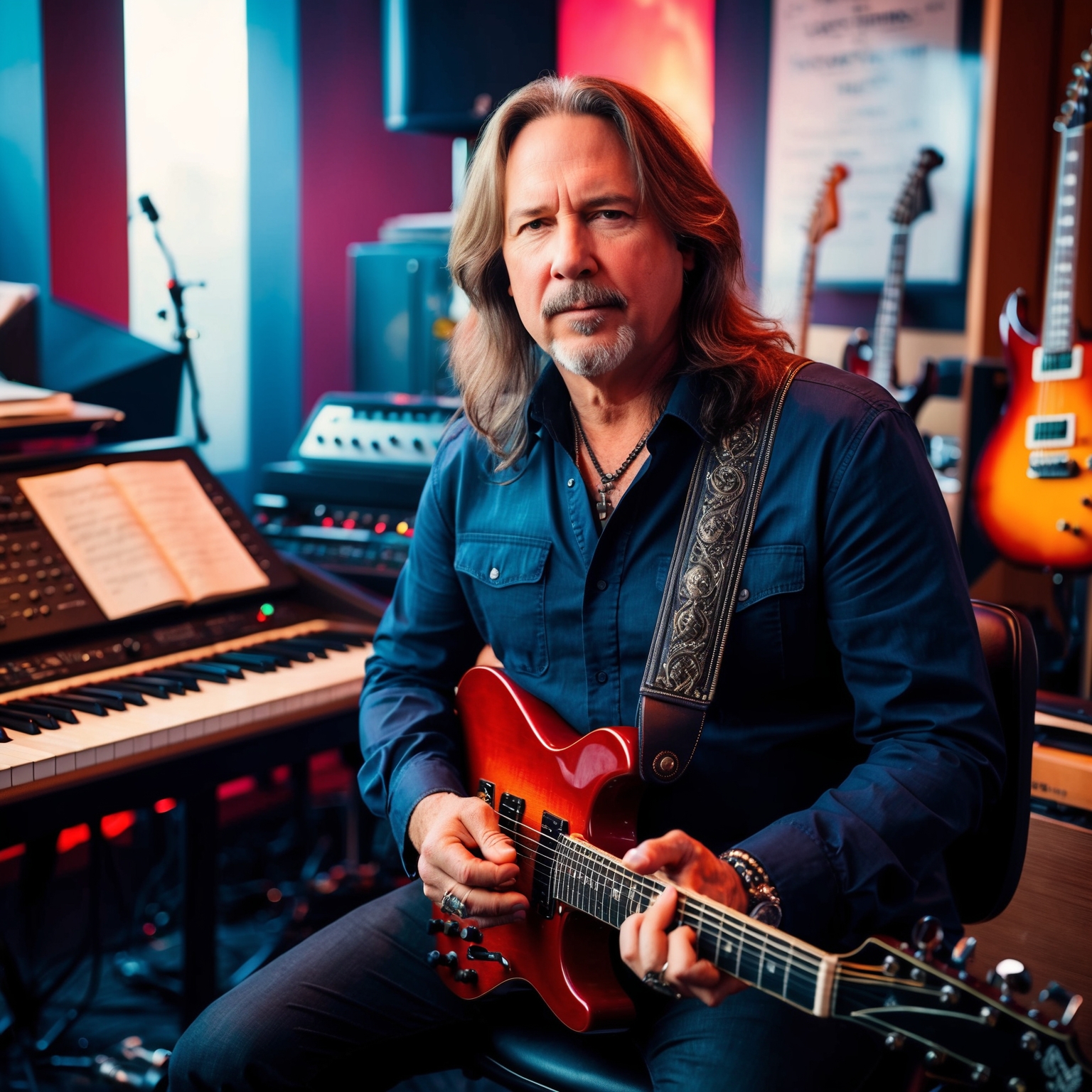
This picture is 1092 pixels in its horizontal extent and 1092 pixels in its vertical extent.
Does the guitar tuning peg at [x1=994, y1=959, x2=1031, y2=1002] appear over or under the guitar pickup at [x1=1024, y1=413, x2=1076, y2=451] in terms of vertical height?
under

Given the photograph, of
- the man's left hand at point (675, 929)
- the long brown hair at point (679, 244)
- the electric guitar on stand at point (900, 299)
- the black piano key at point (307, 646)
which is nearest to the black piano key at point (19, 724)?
the black piano key at point (307, 646)

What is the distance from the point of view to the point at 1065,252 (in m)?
2.48

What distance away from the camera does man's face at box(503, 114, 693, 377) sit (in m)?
1.52

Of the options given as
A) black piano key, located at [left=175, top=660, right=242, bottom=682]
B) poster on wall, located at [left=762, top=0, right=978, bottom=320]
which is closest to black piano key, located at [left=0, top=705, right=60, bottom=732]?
black piano key, located at [left=175, top=660, right=242, bottom=682]

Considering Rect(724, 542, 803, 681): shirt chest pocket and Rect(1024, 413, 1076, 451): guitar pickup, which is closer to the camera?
Rect(724, 542, 803, 681): shirt chest pocket

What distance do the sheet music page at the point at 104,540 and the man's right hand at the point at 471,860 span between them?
83 cm

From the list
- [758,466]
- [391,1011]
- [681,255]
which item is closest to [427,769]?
[391,1011]

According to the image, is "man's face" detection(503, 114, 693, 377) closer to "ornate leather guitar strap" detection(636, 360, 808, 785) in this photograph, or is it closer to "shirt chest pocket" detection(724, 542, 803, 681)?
"ornate leather guitar strap" detection(636, 360, 808, 785)

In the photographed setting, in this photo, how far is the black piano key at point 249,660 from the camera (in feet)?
6.73

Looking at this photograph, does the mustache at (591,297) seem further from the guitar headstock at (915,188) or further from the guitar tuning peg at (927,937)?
the guitar headstock at (915,188)

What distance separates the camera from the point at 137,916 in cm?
302

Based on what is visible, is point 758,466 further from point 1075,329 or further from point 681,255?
point 1075,329

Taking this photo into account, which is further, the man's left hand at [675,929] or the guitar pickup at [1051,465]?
the guitar pickup at [1051,465]

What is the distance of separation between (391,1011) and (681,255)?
3.45 feet
